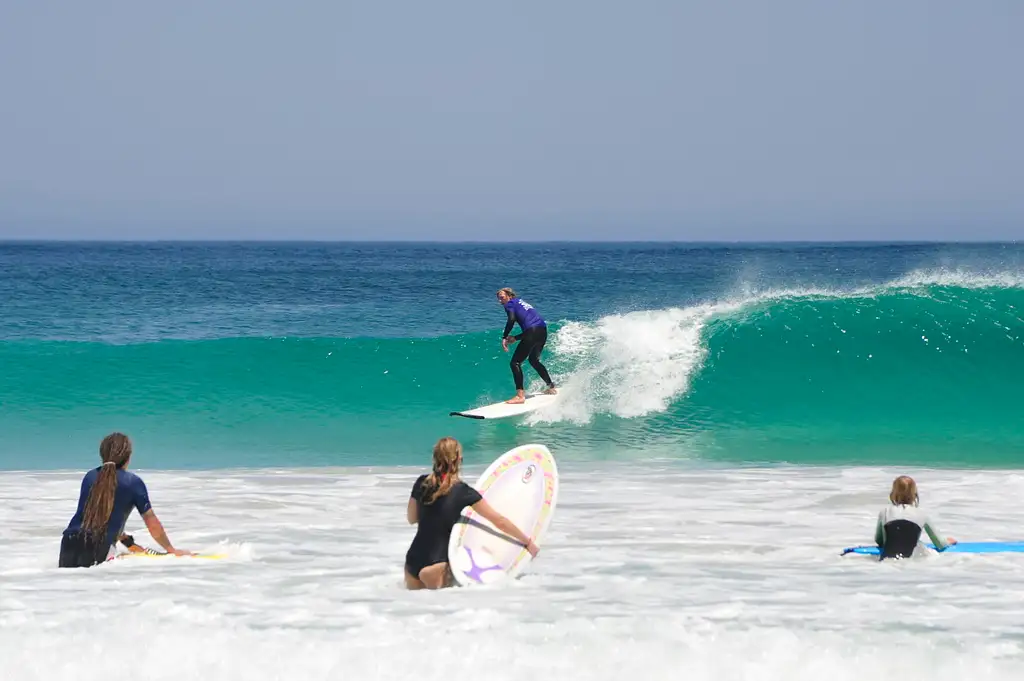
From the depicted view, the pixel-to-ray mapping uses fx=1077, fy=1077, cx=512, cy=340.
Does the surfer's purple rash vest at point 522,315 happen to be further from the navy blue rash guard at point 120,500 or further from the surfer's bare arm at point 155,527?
the navy blue rash guard at point 120,500

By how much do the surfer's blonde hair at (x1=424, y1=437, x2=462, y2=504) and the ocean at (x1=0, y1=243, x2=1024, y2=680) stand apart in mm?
536

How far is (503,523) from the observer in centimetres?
567

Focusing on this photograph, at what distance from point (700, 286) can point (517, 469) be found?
44.4 metres

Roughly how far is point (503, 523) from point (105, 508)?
2.17 m

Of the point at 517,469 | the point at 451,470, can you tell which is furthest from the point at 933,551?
the point at 451,470

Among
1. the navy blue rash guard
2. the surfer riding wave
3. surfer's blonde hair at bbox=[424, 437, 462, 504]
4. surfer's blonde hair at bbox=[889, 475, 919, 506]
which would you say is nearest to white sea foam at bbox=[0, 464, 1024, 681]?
the navy blue rash guard

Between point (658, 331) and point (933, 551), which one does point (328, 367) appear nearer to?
point (658, 331)

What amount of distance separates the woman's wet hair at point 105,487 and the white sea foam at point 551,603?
285 mm

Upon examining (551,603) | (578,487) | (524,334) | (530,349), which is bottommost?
(578,487)

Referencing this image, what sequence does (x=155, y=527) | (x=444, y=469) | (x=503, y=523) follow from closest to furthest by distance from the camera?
(x=444, y=469) < (x=503, y=523) < (x=155, y=527)

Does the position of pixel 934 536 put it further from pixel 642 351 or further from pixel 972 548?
pixel 642 351

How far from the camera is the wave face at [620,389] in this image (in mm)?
12469

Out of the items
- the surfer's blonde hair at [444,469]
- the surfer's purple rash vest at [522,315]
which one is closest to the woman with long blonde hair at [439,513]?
the surfer's blonde hair at [444,469]

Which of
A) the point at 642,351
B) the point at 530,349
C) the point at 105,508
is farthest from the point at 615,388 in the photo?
the point at 105,508
